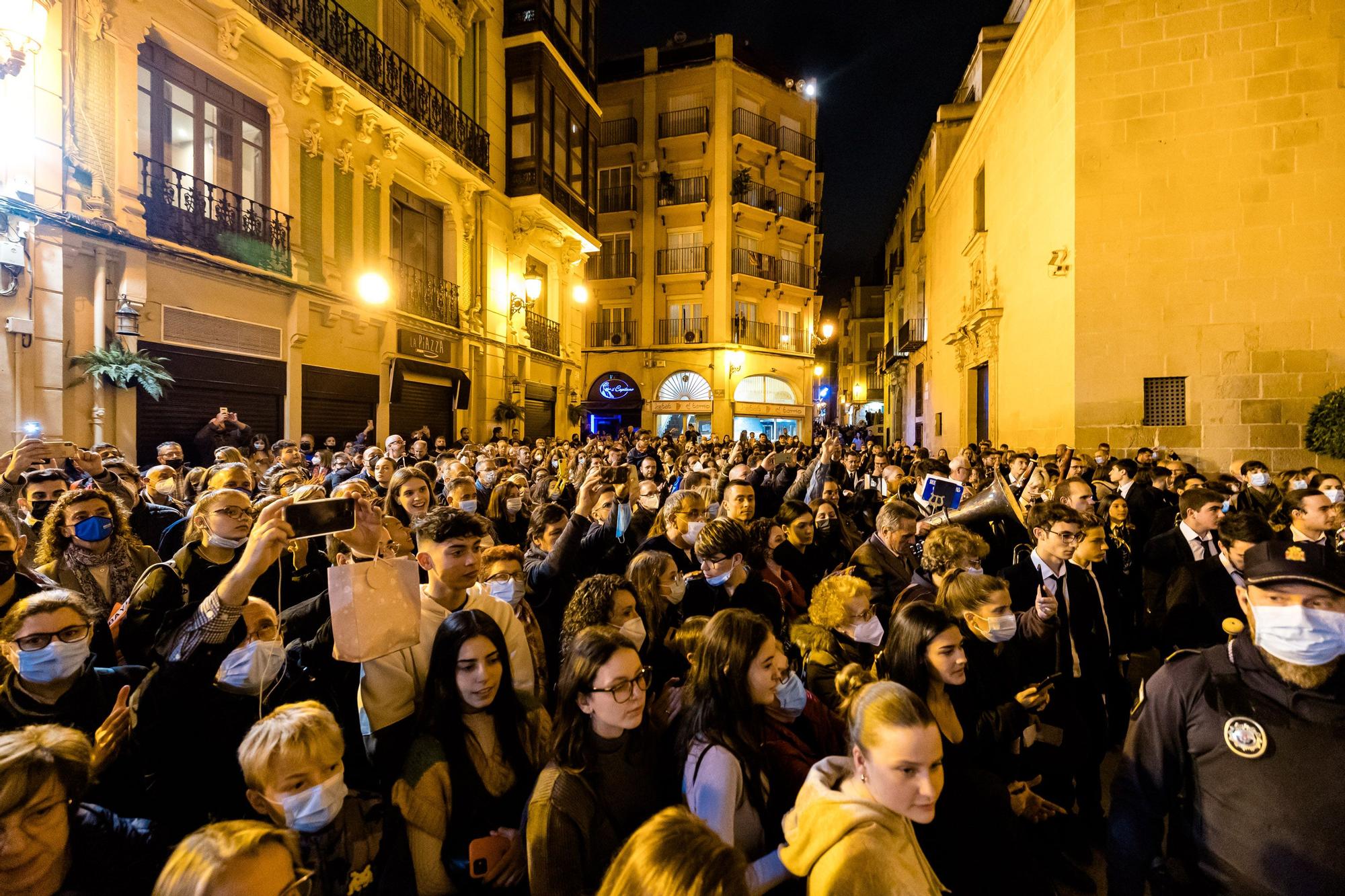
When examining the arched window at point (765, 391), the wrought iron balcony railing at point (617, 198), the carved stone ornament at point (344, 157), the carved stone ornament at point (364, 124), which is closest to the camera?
the carved stone ornament at point (344, 157)

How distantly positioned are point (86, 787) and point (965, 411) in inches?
748

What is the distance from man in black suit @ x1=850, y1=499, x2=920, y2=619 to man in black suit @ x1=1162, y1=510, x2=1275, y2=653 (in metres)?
1.53

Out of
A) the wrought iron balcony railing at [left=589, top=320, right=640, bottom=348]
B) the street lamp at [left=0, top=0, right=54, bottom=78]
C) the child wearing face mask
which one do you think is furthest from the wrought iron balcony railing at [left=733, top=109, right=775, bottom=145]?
the child wearing face mask

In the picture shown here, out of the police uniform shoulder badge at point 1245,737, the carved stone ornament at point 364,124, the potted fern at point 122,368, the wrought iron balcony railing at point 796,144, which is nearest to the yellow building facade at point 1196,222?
the police uniform shoulder badge at point 1245,737

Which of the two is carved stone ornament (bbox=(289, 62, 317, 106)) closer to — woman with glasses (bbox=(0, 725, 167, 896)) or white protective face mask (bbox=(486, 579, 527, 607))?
white protective face mask (bbox=(486, 579, 527, 607))

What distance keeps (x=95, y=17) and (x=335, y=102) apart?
4.19 meters

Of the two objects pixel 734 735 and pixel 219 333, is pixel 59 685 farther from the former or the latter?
pixel 219 333

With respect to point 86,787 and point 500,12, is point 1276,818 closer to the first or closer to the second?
point 86,787

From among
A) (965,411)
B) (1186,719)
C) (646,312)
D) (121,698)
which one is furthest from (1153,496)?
(646,312)

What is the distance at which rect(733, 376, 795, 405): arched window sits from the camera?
2978cm

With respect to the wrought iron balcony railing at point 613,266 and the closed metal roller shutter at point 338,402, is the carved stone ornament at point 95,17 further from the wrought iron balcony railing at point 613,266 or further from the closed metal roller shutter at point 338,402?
the wrought iron balcony railing at point 613,266

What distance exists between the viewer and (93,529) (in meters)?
3.35

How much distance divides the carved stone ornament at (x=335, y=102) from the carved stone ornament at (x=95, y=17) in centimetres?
387

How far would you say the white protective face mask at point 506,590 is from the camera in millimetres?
3330
